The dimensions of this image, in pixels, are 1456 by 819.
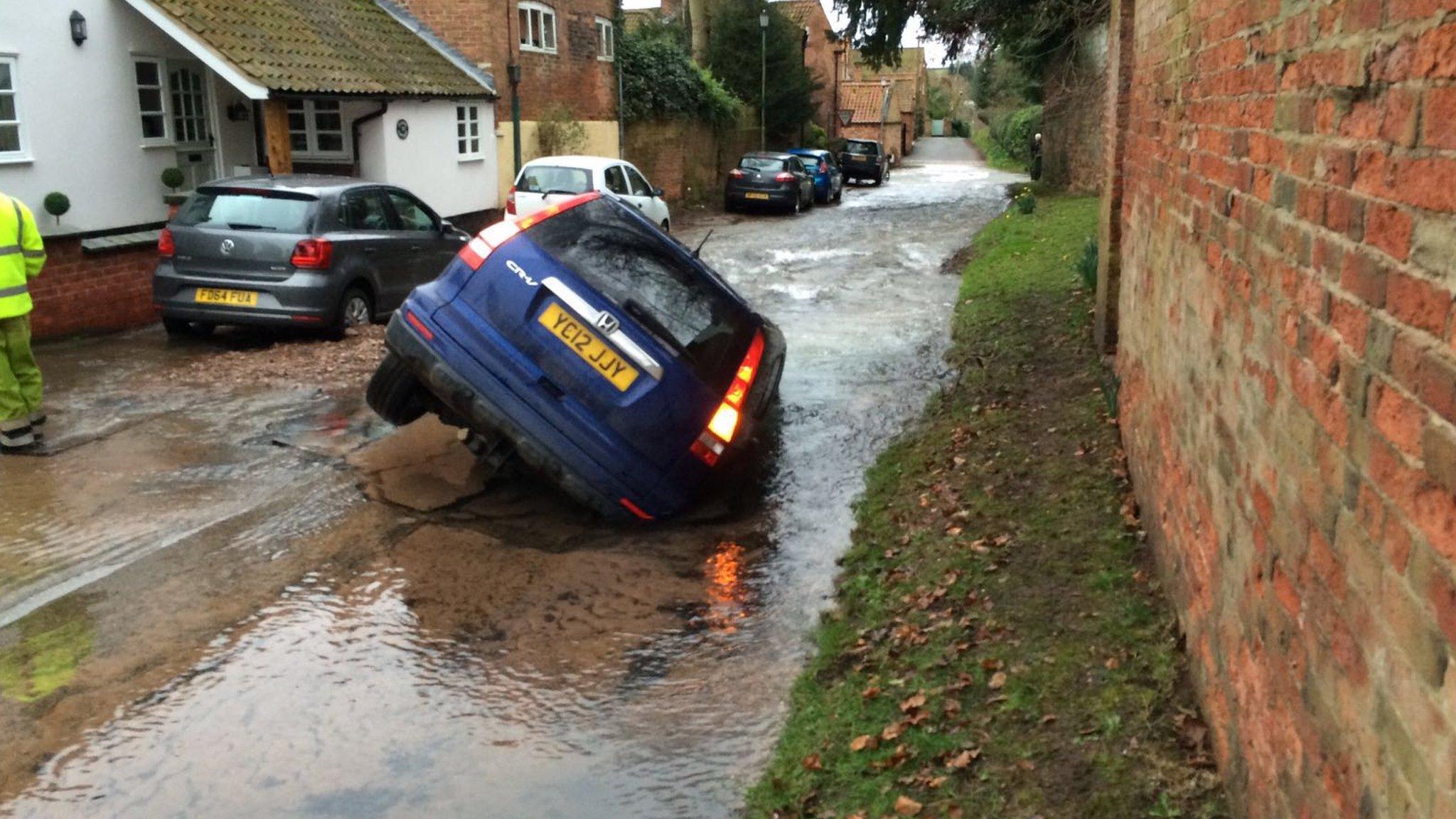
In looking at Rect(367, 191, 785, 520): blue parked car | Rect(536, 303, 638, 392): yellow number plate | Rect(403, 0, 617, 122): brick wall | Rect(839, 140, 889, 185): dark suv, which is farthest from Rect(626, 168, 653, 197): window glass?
Rect(839, 140, 889, 185): dark suv

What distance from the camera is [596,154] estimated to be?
26.2 metres

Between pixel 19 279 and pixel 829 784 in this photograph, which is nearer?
pixel 829 784

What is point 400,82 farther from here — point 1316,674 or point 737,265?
point 1316,674

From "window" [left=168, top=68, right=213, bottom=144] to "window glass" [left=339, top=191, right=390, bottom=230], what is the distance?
4363mm

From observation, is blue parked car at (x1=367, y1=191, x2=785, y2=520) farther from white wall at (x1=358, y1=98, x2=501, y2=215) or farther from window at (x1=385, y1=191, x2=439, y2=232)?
white wall at (x1=358, y1=98, x2=501, y2=215)

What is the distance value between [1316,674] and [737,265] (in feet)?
51.0

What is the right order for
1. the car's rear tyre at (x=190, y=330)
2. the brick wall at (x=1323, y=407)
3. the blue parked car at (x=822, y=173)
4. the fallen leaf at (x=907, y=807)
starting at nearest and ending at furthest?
1. the brick wall at (x=1323, y=407)
2. the fallen leaf at (x=907, y=807)
3. the car's rear tyre at (x=190, y=330)
4. the blue parked car at (x=822, y=173)

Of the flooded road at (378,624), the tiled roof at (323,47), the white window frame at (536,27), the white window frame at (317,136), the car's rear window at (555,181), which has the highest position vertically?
the white window frame at (536,27)

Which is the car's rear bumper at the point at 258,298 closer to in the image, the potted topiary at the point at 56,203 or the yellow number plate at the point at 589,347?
the potted topiary at the point at 56,203

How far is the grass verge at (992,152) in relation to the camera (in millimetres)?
48812

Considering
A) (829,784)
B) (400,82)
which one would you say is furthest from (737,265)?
(829,784)

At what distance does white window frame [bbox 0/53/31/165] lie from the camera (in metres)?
12.0

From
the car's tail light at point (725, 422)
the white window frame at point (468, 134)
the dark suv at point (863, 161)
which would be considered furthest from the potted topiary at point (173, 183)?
the dark suv at point (863, 161)

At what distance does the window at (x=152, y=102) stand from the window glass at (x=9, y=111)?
6.12 feet
